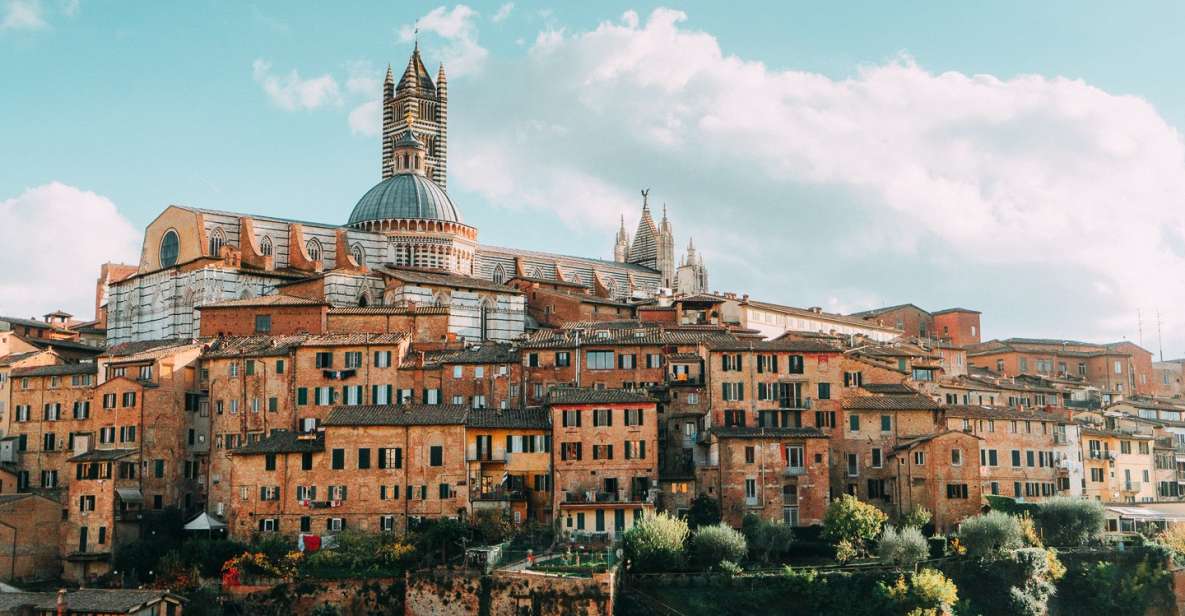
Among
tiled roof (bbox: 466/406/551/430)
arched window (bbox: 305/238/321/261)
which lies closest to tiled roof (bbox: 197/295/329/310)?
tiled roof (bbox: 466/406/551/430)

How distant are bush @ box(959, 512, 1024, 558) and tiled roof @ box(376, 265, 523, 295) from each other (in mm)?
39265

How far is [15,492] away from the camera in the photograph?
221 feet

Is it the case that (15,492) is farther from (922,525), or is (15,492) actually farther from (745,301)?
(745,301)

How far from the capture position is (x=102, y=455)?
210 feet

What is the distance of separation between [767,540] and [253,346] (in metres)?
28.8

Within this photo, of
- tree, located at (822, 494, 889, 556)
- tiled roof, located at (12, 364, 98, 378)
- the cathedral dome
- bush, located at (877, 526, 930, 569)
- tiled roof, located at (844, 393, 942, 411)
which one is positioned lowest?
bush, located at (877, 526, 930, 569)

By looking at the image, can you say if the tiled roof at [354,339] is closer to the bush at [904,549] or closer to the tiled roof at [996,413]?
the bush at [904,549]

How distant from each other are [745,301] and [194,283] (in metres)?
38.3

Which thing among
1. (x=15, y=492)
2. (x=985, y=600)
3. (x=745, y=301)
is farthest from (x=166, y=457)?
(x=745, y=301)

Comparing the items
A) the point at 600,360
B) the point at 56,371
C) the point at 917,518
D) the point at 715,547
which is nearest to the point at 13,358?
the point at 56,371

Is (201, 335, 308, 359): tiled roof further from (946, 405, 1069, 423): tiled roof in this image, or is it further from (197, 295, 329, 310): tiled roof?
(946, 405, 1069, 423): tiled roof

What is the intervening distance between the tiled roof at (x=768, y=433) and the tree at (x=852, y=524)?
3874 mm

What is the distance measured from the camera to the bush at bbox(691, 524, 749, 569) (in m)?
55.7

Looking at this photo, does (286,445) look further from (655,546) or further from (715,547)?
(715,547)
